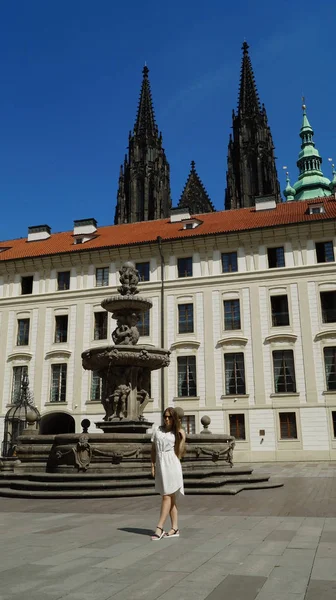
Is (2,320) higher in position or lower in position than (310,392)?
higher

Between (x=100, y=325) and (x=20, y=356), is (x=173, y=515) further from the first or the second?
(x=20, y=356)

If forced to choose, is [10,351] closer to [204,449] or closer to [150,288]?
[150,288]

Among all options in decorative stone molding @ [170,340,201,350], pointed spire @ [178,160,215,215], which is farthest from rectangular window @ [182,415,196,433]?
pointed spire @ [178,160,215,215]

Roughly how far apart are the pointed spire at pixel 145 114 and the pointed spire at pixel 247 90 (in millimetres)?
13975

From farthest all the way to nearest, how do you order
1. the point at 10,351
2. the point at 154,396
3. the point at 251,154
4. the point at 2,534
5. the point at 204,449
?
the point at 251,154, the point at 10,351, the point at 154,396, the point at 204,449, the point at 2,534

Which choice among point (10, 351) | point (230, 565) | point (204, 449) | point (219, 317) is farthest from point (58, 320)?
point (230, 565)

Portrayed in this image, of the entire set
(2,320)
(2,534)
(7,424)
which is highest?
(2,320)

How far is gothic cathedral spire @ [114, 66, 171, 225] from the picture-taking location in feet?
244

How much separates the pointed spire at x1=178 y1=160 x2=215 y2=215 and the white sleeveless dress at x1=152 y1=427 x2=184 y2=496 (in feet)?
215

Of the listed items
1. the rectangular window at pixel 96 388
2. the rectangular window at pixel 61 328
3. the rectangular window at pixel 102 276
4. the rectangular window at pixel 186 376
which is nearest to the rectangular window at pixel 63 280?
the rectangular window at pixel 61 328

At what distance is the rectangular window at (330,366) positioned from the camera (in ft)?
95.8

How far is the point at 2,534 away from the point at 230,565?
3547 mm

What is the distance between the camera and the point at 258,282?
32.3 metres

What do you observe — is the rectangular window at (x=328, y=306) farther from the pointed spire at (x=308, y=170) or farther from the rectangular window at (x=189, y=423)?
the pointed spire at (x=308, y=170)
